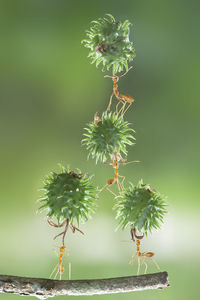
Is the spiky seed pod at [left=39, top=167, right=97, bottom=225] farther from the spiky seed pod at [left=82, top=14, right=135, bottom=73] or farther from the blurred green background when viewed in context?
the blurred green background

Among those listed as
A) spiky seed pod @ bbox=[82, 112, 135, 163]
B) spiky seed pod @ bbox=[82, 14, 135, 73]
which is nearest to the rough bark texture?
spiky seed pod @ bbox=[82, 112, 135, 163]

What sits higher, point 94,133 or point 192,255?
point 94,133

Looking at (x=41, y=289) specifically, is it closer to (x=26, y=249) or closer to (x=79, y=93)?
→ (x=26, y=249)

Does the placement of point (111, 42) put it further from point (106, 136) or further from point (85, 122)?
point (85, 122)

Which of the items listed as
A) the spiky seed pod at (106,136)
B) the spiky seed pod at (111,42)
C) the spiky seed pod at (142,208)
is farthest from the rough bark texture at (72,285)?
the spiky seed pod at (111,42)

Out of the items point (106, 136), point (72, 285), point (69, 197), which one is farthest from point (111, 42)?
point (72, 285)

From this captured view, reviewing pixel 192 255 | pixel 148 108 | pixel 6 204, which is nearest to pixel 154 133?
pixel 148 108

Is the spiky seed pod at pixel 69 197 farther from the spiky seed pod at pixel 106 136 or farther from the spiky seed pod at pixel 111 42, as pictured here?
the spiky seed pod at pixel 111 42
